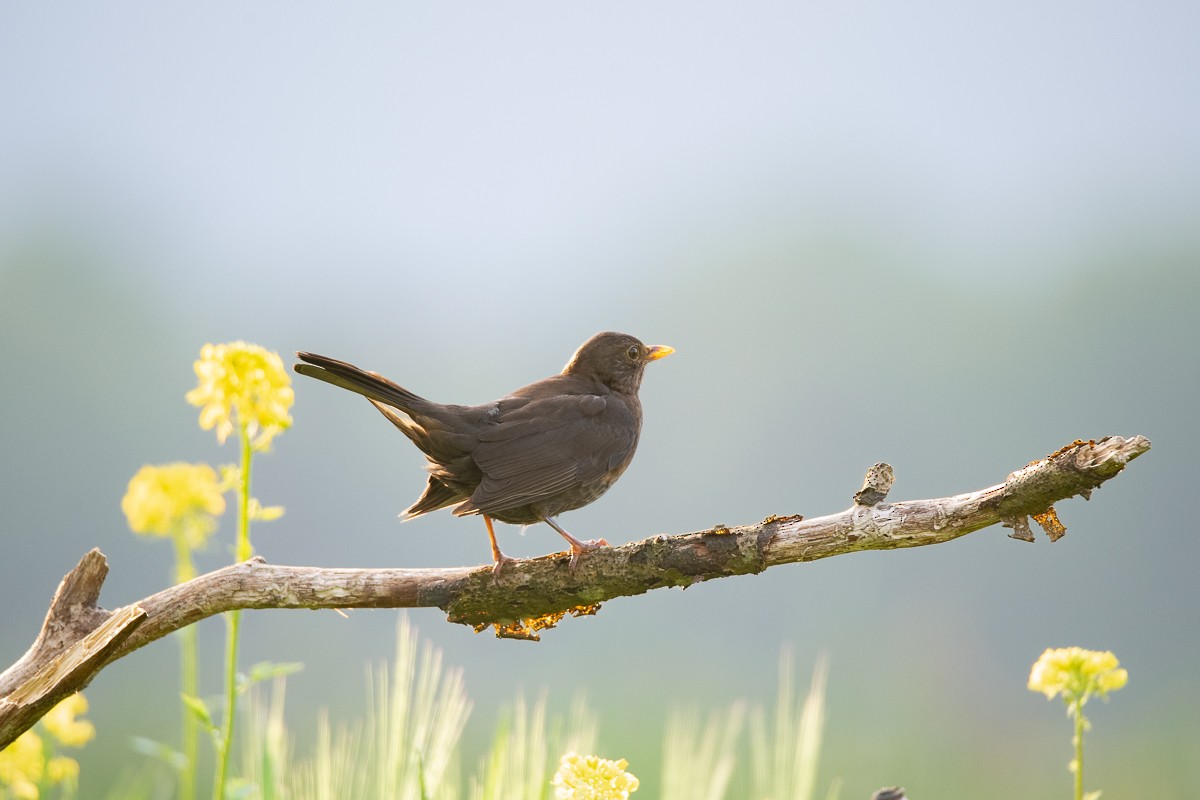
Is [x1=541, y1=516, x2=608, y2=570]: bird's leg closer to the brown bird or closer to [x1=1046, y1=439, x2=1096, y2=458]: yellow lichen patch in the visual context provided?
the brown bird

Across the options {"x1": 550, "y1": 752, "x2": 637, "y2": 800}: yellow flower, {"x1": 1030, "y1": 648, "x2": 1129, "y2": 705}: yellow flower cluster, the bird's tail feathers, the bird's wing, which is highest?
the bird's tail feathers

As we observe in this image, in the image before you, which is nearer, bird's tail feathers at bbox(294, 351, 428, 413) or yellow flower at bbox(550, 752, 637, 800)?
yellow flower at bbox(550, 752, 637, 800)

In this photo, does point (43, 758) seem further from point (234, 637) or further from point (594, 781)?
point (594, 781)

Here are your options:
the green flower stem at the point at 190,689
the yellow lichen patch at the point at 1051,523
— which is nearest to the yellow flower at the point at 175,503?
the green flower stem at the point at 190,689

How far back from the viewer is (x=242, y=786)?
11.8ft

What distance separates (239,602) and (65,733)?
186 cm

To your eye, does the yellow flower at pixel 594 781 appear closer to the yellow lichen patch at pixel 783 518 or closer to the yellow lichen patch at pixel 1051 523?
the yellow lichen patch at pixel 783 518

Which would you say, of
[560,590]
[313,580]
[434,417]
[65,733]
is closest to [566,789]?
[560,590]

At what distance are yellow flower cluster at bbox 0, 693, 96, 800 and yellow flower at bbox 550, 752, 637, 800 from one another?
2627 mm

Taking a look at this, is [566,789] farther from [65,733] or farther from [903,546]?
[65,733]

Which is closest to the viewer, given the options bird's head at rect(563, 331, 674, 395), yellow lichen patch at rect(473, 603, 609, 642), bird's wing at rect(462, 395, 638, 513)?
yellow lichen patch at rect(473, 603, 609, 642)

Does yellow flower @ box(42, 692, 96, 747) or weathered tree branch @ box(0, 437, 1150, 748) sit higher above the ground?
weathered tree branch @ box(0, 437, 1150, 748)

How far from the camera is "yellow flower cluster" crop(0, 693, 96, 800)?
15.0ft

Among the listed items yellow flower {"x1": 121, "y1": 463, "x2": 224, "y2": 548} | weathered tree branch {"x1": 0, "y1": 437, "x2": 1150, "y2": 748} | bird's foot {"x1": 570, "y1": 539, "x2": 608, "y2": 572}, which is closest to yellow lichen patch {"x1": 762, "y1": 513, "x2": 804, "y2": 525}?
weathered tree branch {"x1": 0, "y1": 437, "x2": 1150, "y2": 748}
